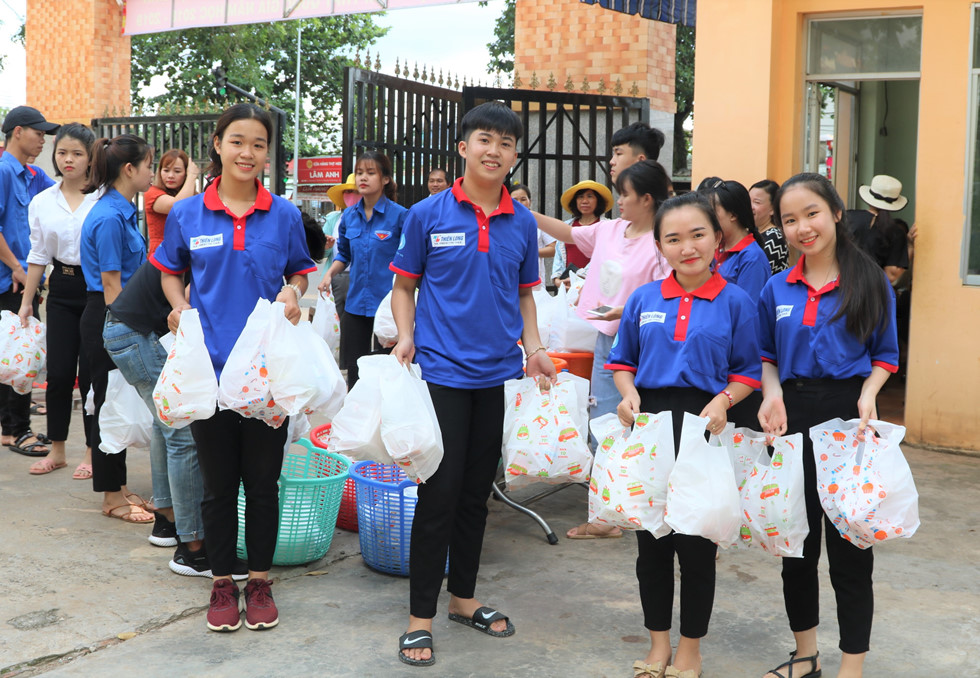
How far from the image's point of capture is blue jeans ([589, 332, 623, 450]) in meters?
4.53

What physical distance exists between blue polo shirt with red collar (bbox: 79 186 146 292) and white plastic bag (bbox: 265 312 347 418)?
1.57 m

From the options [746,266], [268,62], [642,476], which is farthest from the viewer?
[268,62]

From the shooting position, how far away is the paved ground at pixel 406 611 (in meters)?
3.30

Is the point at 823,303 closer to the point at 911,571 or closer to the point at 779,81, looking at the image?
the point at 911,571

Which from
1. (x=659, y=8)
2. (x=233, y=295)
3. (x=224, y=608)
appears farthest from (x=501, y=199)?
(x=659, y=8)

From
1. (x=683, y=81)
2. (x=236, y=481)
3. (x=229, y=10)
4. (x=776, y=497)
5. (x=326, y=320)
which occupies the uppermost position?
(x=683, y=81)

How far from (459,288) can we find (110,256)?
2065 millimetres

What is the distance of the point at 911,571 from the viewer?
4.30m

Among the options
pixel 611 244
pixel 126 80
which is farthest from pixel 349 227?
pixel 126 80

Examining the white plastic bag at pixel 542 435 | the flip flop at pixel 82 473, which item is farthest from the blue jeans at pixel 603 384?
the flip flop at pixel 82 473

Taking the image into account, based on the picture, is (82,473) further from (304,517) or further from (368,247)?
(368,247)

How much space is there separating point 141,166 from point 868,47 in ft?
15.6

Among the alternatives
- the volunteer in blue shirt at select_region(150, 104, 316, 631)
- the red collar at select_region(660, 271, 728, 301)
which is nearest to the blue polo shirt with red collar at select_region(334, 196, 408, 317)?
the volunteer in blue shirt at select_region(150, 104, 316, 631)

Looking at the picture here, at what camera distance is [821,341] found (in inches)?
119
